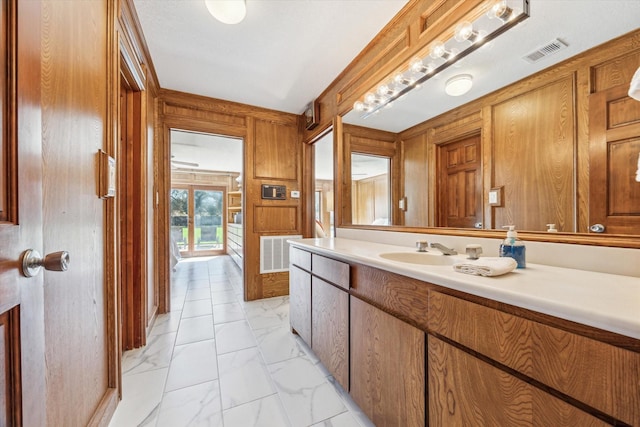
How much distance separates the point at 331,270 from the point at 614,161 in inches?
51.0

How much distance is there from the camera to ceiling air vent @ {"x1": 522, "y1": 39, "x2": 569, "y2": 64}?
41.2 inches

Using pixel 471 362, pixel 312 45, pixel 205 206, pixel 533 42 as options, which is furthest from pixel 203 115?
pixel 205 206

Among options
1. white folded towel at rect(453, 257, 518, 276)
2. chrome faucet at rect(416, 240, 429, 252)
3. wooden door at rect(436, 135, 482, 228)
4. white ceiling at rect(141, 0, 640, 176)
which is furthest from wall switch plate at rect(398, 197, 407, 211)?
white folded towel at rect(453, 257, 518, 276)

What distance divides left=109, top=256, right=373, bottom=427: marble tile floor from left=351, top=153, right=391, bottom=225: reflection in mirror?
A: 120 cm

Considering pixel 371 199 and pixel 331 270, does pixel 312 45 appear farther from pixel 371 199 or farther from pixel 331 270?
pixel 331 270

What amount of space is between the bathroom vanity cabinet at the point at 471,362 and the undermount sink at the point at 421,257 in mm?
291

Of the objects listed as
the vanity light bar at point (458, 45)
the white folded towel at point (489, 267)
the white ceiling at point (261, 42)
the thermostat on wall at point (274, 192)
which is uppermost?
the white ceiling at point (261, 42)

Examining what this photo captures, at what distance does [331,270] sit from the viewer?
1534 millimetres

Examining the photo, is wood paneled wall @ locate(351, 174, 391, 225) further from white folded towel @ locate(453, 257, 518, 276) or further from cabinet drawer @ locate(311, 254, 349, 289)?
white folded towel @ locate(453, 257, 518, 276)

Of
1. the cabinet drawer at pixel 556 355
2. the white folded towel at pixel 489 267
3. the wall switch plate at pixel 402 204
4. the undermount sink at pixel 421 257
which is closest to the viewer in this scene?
the cabinet drawer at pixel 556 355

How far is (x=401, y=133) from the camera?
1825mm

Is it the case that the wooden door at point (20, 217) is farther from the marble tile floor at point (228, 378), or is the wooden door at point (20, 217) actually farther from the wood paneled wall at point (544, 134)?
the wood paneled wall at point (544, 134)

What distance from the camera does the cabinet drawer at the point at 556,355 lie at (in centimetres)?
50

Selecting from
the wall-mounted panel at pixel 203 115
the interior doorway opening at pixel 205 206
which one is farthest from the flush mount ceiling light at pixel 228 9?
the interior doorway opening at pixel 205 206
